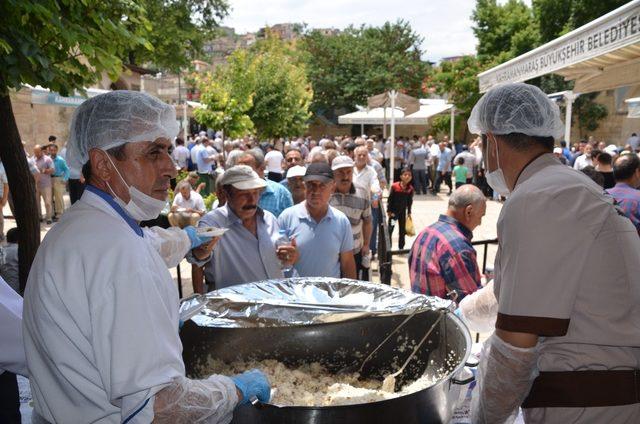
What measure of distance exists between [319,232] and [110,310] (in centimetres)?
285

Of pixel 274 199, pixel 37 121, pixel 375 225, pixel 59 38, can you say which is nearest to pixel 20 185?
pixel 59 38

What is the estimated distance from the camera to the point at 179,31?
757 inches

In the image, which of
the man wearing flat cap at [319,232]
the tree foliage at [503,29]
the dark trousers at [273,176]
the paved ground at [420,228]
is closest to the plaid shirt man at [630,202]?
the man wearing flat cap at [319,232]

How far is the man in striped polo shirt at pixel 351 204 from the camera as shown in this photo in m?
5.86

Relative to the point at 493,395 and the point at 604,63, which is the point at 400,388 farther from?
the point at 604,63

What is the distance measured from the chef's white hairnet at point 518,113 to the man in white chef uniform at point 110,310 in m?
1.26

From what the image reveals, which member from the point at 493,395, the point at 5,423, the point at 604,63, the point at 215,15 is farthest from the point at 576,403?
the point at 215,15

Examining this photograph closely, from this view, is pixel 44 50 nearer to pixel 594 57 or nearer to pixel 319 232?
pixel 319 232

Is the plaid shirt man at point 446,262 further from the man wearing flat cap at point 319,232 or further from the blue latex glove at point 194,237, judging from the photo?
the blue latex glove at point 194,237

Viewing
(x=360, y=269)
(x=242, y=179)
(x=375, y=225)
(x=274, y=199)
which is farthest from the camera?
(x=375, y=225)

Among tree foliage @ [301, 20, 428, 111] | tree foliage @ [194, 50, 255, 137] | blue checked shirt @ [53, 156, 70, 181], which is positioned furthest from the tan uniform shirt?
tree foliage @ [301, 20, 428, 111]

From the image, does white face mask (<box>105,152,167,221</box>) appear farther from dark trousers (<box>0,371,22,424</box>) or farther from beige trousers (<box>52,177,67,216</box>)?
beige trousers (<box>52,177,67,216</box>)

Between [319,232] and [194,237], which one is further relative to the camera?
[319,232]

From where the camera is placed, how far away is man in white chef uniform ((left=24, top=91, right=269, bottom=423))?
139 centimetres
